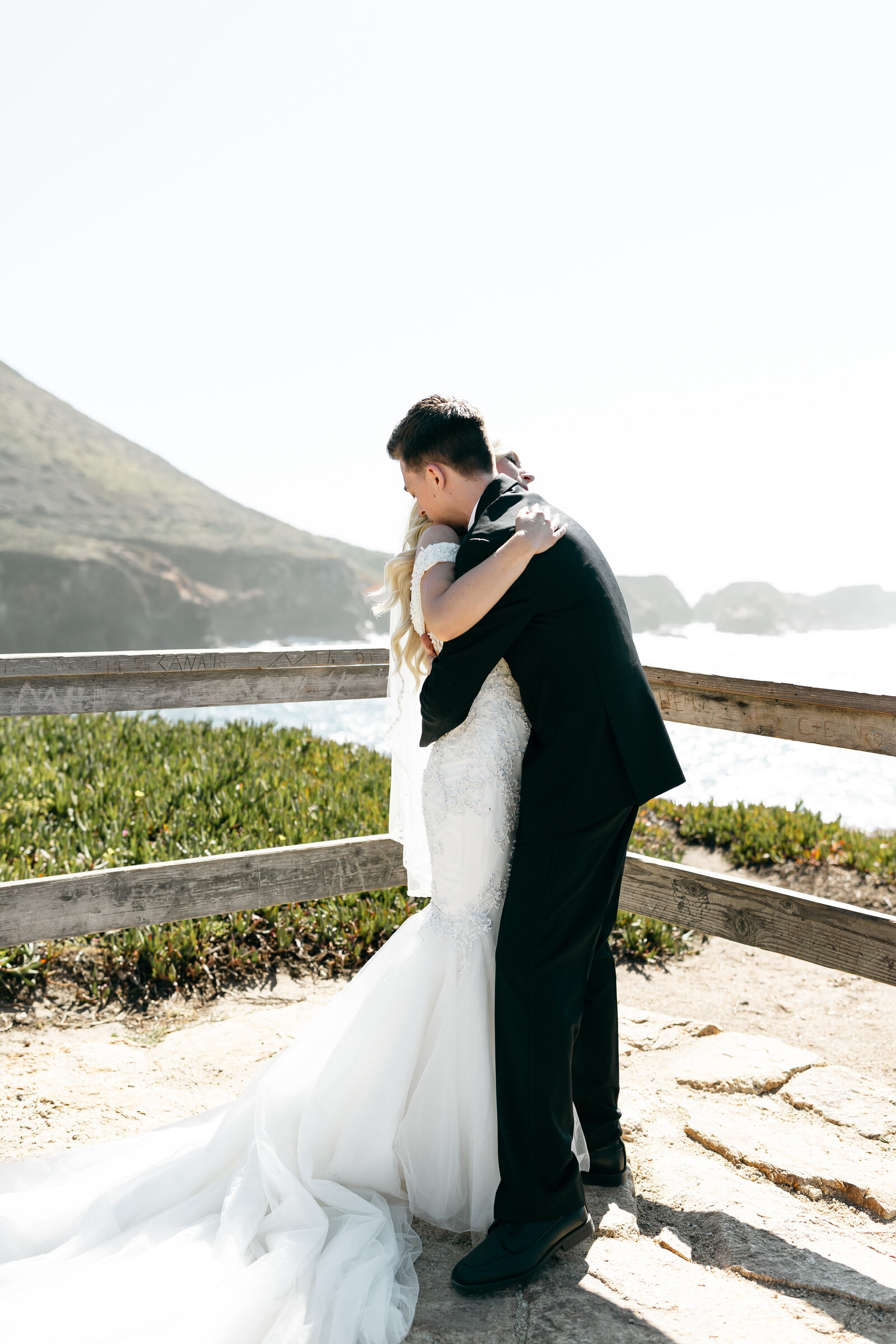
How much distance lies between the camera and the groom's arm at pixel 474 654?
7.38ft

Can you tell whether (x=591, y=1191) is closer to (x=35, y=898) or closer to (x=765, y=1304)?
(x=765, y=1304)

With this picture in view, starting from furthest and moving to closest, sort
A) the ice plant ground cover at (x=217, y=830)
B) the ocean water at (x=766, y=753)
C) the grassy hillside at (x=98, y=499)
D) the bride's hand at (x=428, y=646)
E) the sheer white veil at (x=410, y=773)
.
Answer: the grassy hillside at (x=98, y=499) < the ocean water at (x=766, y=753) < the ice plant ground cover at (x=217, y=830) < the sheer white veil at (x=410, y=773) < the bride's hand at (x=428, y=646)

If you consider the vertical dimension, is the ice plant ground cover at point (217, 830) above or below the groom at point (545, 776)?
below

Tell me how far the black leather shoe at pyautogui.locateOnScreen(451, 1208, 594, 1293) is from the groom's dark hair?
1.95 m

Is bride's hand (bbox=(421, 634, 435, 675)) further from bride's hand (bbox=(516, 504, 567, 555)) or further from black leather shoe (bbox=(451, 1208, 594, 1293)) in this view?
black leather shoe (bbox=(451, 1208, 594, 1293))

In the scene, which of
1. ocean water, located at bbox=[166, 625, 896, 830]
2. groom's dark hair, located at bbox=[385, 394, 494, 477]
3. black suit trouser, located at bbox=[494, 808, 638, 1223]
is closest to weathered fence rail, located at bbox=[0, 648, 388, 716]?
ocean water, located at bbox=[166, 625, 896, 830]

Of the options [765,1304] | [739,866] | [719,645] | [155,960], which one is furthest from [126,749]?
[719,645]

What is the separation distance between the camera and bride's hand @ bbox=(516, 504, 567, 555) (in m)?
2.19

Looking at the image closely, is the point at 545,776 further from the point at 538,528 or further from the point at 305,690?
the point at 305,690

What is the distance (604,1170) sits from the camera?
2.67m

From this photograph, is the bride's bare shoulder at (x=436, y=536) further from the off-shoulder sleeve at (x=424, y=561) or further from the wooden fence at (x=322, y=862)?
the wooden fence at (x=322, y=862)

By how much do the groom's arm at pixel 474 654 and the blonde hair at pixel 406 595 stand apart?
10.5 inches

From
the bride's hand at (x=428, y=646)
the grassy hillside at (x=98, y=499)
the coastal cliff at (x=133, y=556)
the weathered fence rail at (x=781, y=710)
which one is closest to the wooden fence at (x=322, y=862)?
the weathered fence rail at (x=781, y=710)

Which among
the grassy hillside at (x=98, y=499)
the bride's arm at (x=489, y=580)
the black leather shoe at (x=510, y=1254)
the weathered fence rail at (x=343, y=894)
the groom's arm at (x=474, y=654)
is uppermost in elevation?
the grassy hillside at (x=98, y=499)
